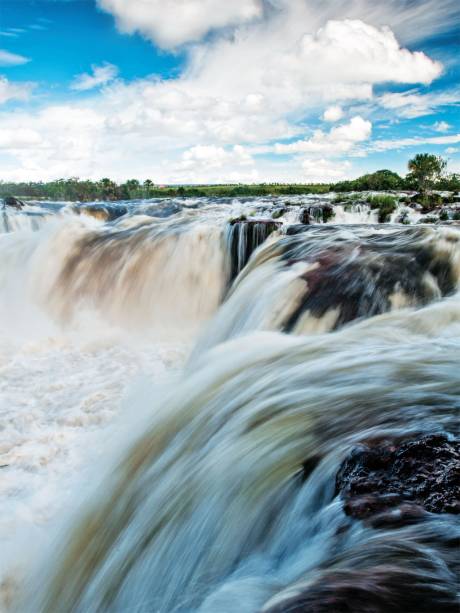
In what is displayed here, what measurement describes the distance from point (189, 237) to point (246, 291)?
370 centimetres

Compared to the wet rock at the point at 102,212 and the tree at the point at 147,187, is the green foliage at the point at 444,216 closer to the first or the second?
the wet rock at the point at 102,212

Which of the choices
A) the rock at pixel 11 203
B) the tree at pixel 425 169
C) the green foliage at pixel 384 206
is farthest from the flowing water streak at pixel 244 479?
the tree at pixel 425 169

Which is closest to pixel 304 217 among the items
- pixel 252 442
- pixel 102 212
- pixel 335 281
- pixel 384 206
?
pixel 384 206

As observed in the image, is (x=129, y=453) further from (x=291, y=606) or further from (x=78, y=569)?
(x=291, y=606)

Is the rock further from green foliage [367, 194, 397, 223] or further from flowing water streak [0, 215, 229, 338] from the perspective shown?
green foliage [367, 194, 397, 223]

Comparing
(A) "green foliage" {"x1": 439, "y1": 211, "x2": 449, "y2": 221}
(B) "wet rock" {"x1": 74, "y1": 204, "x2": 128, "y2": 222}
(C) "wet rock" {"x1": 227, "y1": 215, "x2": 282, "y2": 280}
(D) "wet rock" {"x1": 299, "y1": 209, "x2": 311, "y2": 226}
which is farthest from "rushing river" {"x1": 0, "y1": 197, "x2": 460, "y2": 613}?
(B) "wet rock" {"x1": 74, "y1": 204, "x2": 128, "y2": 222}

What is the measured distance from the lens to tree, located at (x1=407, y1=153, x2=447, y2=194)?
4744 centimetres

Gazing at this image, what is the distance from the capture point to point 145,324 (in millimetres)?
9688

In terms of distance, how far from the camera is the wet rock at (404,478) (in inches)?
82.7

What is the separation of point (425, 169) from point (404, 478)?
53076mm

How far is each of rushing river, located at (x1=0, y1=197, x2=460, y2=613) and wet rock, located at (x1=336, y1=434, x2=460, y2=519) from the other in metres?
0.02

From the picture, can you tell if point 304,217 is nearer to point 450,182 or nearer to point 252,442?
point 252,442

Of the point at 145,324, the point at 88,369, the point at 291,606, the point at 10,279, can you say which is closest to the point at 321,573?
the point at 291,606

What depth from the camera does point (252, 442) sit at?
10.8 feet
